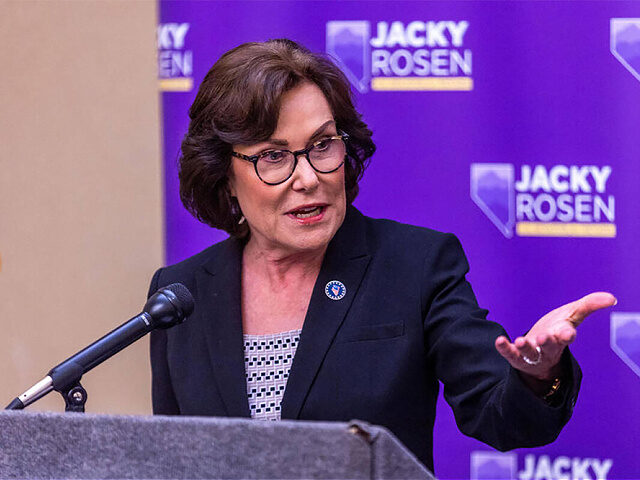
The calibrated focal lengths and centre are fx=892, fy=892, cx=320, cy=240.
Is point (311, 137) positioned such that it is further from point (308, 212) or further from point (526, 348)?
point (526, 348)

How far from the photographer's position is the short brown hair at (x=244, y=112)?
1869 millimetres

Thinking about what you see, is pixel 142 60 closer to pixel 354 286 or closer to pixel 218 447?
pixel 354 286

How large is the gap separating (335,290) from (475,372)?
14.6 inches

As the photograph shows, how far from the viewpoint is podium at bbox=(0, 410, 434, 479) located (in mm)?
956

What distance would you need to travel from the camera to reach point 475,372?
171 centimetres

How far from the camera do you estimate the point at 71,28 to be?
327 cm

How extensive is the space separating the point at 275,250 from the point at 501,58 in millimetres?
1297

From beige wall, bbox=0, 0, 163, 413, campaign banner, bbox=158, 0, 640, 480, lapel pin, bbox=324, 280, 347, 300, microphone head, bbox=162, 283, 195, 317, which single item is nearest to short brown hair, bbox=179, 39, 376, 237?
lapel pin, bbox=324, 280, 347, 300

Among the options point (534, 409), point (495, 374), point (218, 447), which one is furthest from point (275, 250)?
point (218, 447)

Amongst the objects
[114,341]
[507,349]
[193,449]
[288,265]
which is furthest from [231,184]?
[193,449]

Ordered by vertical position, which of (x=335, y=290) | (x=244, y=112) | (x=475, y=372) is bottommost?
(x=475, y=372)

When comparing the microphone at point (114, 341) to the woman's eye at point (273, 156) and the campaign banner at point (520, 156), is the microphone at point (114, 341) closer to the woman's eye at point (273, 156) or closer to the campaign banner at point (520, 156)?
the woman's eye at point (273, 156)

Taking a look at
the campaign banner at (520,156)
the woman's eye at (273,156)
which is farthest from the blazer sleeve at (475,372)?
A: the campaign banner at (520,156)

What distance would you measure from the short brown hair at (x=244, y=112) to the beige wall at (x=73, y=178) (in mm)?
1181
